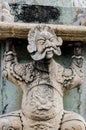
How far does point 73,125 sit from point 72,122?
0.07ft

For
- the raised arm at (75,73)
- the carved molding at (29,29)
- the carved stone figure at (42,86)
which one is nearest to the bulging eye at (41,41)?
the carved stone figure at (42,86)

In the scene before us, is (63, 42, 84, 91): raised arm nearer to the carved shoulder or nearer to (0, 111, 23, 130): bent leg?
the carved shoulder

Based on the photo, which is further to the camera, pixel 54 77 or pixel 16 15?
pixel 16 15

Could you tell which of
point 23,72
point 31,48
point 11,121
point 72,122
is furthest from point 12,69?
point 72,122

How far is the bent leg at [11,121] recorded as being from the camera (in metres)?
4.11

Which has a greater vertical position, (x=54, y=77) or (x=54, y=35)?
(x=54, y=35)

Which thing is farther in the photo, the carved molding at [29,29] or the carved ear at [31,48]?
the carved molding at [29,29]

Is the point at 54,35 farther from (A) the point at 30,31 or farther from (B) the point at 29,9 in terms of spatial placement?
(B) the point at 29,9

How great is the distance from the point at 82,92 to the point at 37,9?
662 millimetres

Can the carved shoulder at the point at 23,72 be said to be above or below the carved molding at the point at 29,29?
below

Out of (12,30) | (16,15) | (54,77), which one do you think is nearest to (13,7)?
(16,15)

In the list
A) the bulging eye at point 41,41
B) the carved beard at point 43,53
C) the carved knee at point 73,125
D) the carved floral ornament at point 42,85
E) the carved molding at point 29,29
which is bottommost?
the carved knee at point 73,125

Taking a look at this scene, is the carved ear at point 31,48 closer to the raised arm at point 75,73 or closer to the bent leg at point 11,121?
the raised arm at point 75,73

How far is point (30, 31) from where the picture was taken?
416cm
